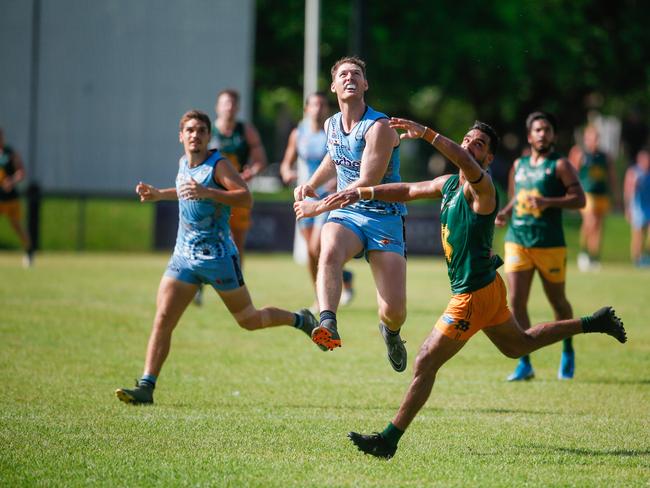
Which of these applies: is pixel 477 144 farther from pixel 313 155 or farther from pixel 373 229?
pixel 313 155

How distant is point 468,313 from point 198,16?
935 inches

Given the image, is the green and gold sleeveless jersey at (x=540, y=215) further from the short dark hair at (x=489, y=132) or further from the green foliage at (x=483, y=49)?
the green foliage at (x=483, y=49)

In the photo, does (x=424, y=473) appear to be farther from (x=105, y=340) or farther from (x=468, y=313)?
(x=105, y=340)

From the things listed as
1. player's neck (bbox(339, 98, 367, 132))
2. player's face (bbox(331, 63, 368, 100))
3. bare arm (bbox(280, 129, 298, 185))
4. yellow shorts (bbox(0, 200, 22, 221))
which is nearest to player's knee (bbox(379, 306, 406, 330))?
player's neck (bbox(339, 98, 367, 132))

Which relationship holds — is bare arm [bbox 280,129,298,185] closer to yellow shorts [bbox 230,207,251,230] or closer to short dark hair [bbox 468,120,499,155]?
yellow shorts [bbox 230,207,251,230]

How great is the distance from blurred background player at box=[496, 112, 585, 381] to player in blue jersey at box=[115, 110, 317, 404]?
280cm

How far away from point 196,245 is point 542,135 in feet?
11.6

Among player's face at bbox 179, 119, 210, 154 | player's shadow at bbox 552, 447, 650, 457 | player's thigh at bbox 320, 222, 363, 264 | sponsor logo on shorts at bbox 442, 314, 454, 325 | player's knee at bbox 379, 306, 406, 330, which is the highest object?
player's face at bbox 179, 119, 210, 154

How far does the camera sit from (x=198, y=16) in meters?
29.2

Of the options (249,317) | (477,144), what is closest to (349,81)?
(477,144)

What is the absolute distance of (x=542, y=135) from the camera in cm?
998

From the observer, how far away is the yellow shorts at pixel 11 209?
66.3 feet

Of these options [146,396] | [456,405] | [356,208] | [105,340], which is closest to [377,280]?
[356,208]

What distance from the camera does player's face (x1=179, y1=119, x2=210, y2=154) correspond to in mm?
8391
